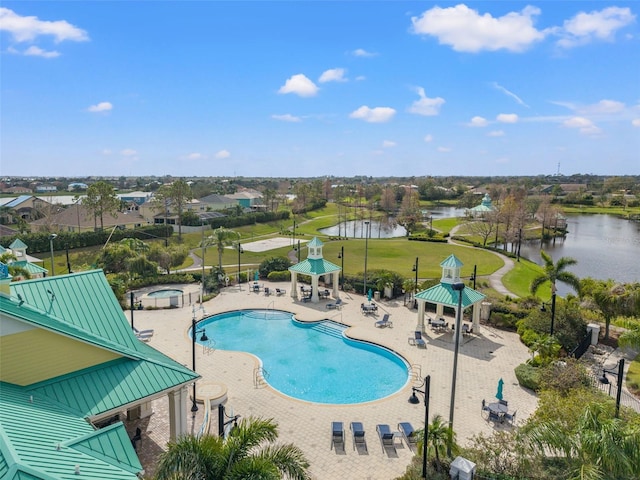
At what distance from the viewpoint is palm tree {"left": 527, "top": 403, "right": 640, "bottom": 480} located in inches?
406

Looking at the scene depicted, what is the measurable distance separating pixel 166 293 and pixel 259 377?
18.7 m

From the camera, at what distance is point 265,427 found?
32.0 feet

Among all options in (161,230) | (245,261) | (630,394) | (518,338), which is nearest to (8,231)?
(161,230)

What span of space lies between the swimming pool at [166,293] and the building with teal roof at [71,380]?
20.7 metres

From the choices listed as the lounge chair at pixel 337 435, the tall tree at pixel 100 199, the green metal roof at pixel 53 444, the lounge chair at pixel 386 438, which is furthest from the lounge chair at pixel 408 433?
the tall tree at pixel 100 199

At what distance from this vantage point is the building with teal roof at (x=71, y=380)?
8.16 meters

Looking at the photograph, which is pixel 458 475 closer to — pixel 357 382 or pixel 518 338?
pixel 357 382

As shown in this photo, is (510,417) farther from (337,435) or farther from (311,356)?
(311,356)

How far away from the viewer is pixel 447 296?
26.8m

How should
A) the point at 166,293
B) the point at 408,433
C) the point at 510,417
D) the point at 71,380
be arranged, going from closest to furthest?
the point at 71,380 < the point at 408,433 < the point at 510,417 < the point at 166,293

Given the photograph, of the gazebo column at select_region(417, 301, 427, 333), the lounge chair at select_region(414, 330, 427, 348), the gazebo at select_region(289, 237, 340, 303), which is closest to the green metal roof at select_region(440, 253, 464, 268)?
Result: the gazebo column at select_region(417, 301, 427, 333)

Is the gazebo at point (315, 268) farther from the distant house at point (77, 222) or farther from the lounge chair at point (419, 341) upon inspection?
the distant house at point (77, 222)

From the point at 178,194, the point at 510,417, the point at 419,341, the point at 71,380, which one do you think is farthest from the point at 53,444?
the point at 178,194

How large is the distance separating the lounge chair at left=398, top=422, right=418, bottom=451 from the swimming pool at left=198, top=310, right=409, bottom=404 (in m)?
3.92
